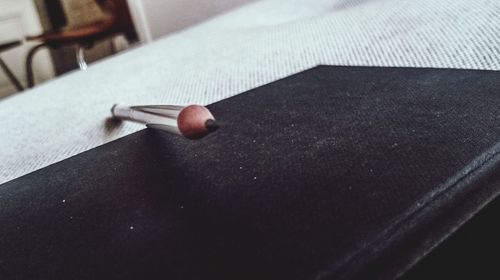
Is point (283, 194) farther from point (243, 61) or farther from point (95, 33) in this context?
point (95, 33)

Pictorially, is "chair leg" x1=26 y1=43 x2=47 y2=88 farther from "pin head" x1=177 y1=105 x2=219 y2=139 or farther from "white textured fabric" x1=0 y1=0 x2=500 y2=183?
"pin head" x1=177 y1=105 x2=219 y2=139

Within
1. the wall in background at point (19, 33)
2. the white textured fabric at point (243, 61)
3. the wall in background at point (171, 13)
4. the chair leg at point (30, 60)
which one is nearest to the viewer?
the white textured fabric at point (243, 61)

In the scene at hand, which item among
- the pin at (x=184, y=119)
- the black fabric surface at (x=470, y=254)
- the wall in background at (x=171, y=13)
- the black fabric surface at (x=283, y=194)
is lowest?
the wall in background at (x=171, y=13)

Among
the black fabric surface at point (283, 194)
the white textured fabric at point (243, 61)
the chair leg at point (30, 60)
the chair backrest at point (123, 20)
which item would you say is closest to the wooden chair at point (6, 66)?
the chair leg at point (30, 60)

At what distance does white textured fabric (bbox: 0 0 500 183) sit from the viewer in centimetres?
54

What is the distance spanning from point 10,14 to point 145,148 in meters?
3.66

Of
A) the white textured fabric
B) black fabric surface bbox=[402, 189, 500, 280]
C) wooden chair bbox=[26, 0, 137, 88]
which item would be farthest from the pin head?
wooden chair bbox=[26, 0, 137, 88]

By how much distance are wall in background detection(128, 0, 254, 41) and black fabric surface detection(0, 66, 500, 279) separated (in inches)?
58.5

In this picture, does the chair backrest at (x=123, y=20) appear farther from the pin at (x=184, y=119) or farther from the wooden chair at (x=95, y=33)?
the pin at (x=184, y=119)

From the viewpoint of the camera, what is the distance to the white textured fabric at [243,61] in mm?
535

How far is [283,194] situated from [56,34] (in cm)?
238

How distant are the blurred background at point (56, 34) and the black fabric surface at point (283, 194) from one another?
6.08 feet

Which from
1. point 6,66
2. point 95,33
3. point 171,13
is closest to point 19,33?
point 6,66

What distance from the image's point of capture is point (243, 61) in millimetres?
712
